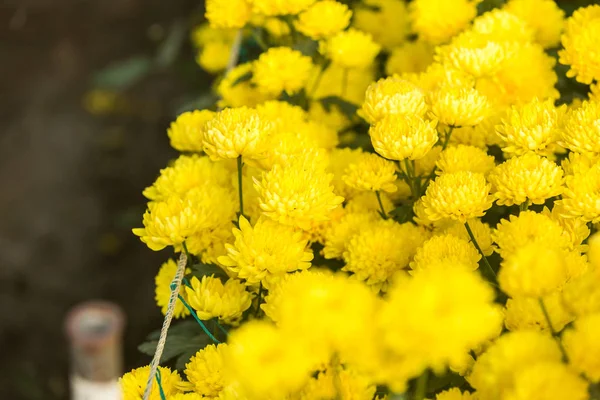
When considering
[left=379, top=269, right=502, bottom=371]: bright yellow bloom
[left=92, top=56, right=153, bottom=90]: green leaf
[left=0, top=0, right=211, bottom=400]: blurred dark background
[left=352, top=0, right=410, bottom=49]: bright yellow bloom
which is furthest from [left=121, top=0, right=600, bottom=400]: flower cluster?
[left=92, top=56, right=153, bottom=90]: green leaf

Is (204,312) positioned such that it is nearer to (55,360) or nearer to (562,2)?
(562,2)

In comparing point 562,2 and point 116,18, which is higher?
point 562,2

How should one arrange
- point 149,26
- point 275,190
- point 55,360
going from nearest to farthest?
point 275,190 → point 55,360 → point 149,26

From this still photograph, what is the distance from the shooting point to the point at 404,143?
934 millimetres

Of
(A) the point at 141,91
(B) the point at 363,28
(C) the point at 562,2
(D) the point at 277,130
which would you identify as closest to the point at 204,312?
(D) the point at 277,130

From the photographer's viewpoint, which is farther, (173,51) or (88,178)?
(88,178)

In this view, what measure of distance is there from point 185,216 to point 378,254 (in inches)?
10.4

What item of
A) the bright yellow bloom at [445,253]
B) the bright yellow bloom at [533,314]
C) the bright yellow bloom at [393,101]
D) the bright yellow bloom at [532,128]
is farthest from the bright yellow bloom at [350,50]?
the bright yellow bloom at [533,314]

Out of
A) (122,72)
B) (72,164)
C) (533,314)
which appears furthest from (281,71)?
(72,164)

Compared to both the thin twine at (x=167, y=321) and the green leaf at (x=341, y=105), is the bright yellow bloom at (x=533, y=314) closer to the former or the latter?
the thin twine at (x=167, y=321)

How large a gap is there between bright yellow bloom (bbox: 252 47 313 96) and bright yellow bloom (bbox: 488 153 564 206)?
1.45 ft

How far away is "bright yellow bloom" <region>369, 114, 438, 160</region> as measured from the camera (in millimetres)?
936

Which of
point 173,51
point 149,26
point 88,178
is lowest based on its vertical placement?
point 88,178

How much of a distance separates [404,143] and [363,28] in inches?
25.8
